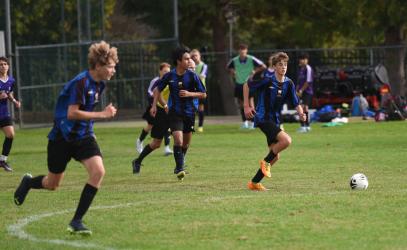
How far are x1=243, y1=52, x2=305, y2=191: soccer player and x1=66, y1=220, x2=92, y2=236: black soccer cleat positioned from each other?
13.7 ft

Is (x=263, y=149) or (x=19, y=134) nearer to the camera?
(x=263, y=149)

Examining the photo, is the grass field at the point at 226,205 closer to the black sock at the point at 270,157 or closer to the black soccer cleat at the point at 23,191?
the black soccer cleat at the point at 23,191

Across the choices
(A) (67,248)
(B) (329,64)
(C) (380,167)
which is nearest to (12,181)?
Result: (C) (380,167)

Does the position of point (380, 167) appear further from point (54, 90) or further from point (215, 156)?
point (54, 90)

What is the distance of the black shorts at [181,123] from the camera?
16.3 meters

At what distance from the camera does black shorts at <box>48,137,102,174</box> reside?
10.5 meters

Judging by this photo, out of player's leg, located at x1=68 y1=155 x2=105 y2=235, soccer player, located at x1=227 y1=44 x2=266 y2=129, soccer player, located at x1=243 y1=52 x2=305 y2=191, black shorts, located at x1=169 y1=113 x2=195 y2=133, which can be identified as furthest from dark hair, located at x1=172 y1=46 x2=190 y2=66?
soccer player, located at x1=227 y1=44 x2=266 y2=129

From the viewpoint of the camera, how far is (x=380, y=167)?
55.7ft

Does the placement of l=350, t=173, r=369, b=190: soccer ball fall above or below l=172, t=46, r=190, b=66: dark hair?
below

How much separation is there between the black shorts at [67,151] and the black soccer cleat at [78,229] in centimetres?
64

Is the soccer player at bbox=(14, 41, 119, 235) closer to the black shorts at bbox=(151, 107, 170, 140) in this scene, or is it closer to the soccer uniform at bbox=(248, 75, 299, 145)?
the soccer uniform at bbox=(248, 75, 299, 145)

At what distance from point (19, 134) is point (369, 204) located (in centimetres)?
1845

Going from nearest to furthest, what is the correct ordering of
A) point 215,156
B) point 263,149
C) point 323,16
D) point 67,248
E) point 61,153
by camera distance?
point 67,248 → point 61,153 → point 215,156 → point 263,149 → point 323,16

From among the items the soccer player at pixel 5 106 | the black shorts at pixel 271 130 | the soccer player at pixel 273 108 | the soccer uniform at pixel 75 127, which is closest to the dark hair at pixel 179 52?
the soccer player at pixel 273 108
